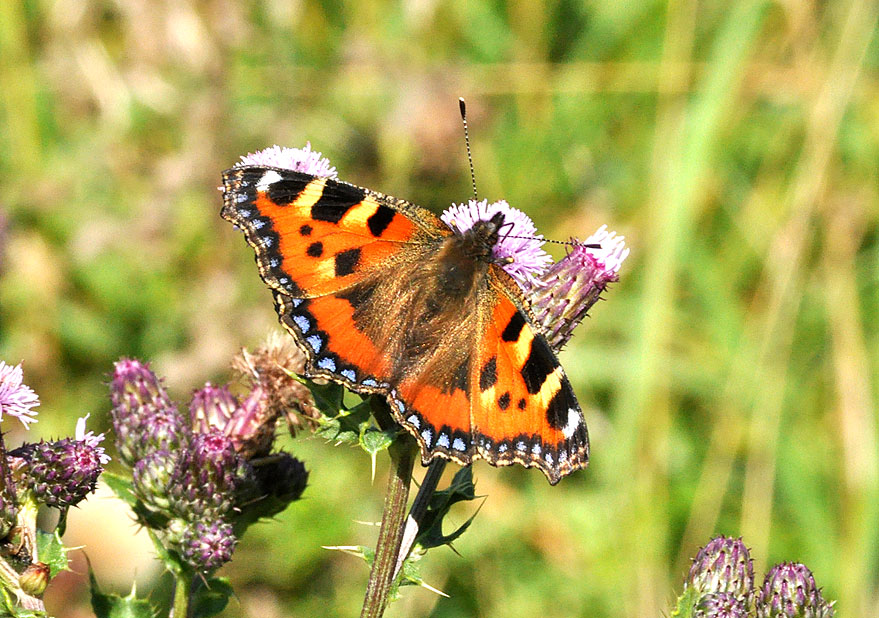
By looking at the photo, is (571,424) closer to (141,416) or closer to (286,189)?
(286,189)

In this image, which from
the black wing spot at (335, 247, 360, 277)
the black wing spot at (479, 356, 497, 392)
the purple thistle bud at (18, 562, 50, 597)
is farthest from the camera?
the black wing spot at (335, 247, 360, 277)

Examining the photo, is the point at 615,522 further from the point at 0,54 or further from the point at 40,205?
the point at 0,54

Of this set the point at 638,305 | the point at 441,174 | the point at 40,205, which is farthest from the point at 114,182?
the point at 638,305

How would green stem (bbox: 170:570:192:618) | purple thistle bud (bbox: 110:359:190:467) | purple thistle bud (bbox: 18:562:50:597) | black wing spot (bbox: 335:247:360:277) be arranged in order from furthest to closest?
purple thistle bud (bbox: 110:359:190:467), black wing spot (bbox: 335:247:360:277), green stem (bbox: 170:570:192:618), purple thistle bud (bbox: 18:562:50:597)

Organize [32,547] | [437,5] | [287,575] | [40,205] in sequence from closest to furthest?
1. [32,547]
2. [287,575]
3. [40,205]
4. [437,5]

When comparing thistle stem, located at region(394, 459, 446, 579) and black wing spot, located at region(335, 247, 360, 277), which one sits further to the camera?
black wing spot, located at region(335, 247, 360, 277)

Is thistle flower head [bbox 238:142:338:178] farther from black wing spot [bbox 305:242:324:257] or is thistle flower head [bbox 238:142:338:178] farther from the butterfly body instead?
black wing spot [bbox 305:242:324:257]

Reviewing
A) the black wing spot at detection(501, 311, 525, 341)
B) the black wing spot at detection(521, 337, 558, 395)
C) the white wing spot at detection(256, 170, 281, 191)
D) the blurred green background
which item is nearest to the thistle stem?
the black wing spot at detection(521, 337, 558, 395)

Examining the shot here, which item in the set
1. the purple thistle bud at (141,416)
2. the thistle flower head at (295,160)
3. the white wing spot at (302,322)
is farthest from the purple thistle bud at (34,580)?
the thistle flower head at (295,160)
